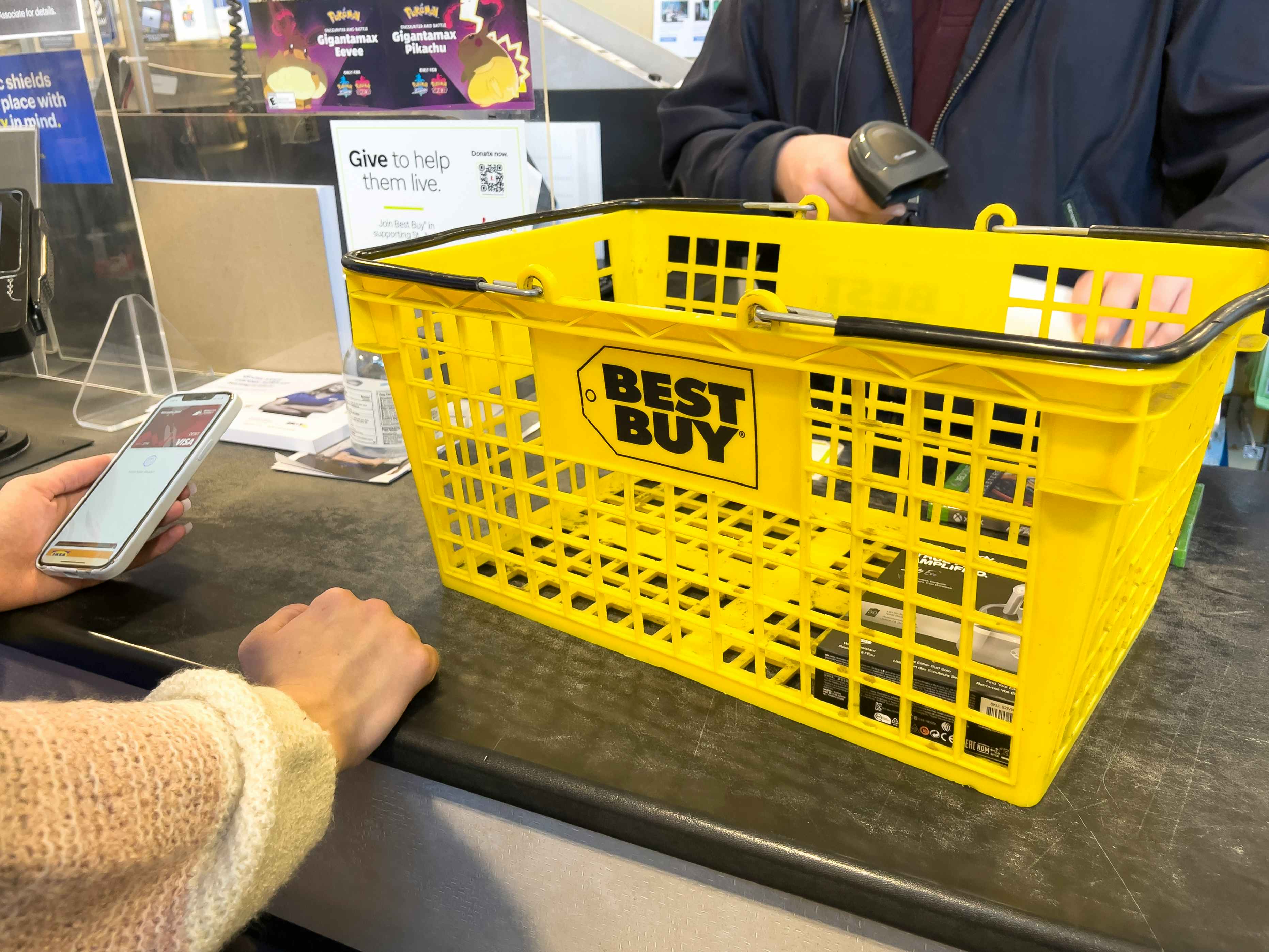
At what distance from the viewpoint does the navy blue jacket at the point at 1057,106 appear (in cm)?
91

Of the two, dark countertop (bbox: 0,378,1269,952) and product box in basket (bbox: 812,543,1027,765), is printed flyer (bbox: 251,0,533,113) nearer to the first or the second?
dark countertop (bbox: 0,378,1269,952)

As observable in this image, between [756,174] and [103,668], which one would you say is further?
[756,174]

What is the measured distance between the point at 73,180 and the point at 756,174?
112cm

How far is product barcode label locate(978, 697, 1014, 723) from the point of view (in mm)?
530

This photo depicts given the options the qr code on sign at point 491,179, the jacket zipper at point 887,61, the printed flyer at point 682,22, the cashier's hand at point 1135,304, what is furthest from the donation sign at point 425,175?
the printed flyer at point 682,22

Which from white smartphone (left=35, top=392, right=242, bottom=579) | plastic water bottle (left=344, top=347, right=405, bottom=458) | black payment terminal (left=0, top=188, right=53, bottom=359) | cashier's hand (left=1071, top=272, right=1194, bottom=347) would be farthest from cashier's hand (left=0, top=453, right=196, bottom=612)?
cashier's hand (left=1071, top=272, right=1194, bottom=347)

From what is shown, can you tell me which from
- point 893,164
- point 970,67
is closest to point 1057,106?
point 970,67

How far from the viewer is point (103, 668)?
2.52 ft

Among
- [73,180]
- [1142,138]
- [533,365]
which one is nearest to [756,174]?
[1142,138]

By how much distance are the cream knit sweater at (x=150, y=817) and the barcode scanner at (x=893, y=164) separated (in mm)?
715

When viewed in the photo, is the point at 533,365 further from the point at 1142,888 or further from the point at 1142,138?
the point at 1142,138

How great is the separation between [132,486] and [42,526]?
0.10m

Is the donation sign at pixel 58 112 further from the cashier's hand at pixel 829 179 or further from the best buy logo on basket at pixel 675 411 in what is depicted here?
the best buy logo on basket at pixel 675 411

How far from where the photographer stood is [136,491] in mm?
854
